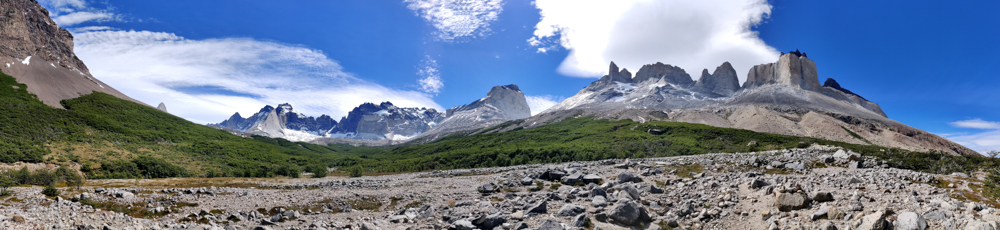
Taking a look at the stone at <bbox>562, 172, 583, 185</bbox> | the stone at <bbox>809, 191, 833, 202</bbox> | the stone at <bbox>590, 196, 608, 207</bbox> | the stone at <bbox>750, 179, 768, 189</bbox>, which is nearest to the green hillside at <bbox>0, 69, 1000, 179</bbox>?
the stone at <bbox>750, 179, 768, 189</bbox>

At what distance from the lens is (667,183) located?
2389 centimetres

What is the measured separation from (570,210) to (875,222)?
33.6 ft

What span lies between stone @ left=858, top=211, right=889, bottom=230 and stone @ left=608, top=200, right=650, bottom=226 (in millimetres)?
6883

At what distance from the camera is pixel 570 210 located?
17.1m

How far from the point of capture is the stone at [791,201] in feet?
46.8

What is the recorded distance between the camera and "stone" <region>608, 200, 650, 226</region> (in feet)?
51.1

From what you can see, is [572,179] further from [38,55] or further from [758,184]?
[38,55]

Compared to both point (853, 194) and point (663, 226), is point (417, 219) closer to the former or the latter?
point (663, 226)

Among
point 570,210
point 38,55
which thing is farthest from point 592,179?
point 38,55

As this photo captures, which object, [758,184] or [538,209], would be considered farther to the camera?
[758,184]

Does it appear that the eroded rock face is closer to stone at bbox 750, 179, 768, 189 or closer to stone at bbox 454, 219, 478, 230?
stone at bbox 454, 219, 478, 230

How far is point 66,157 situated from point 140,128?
Answer: 156 feet

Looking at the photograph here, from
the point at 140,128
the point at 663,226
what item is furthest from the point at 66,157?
the point at 663,226

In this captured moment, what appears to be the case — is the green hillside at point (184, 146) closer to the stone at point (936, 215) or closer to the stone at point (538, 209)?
the stone at point (936, 215)
